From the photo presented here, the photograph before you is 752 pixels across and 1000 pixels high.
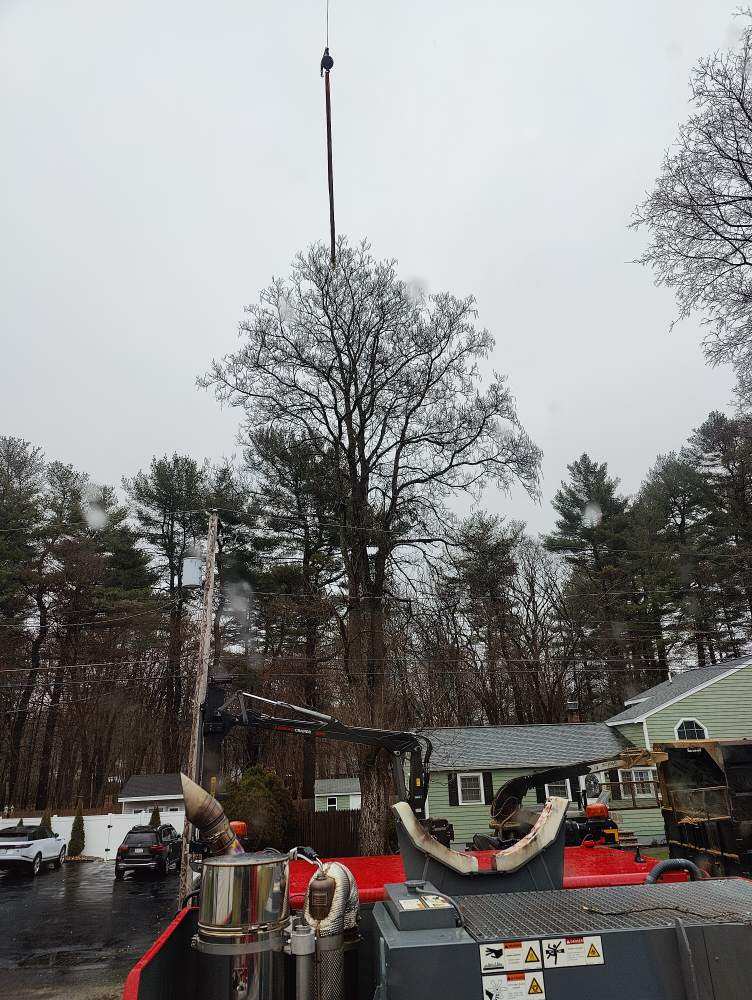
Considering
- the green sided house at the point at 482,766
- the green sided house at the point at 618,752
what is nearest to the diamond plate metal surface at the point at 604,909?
the green sided house at the point at 482,766

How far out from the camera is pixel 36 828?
75.2ft

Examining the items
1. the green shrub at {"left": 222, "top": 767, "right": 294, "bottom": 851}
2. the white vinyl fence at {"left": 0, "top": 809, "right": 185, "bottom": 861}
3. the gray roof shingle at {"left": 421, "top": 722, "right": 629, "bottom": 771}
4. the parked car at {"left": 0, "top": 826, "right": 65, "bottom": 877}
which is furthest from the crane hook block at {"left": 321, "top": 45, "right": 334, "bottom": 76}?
the white vinyl fence at {"left": 0, "top": 809, "right": 185, "bottom": 861}

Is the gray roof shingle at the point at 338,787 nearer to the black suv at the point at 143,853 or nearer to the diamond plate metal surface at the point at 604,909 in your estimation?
the black suv at the point at 143,853

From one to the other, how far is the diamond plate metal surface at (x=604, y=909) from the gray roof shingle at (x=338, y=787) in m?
27.7

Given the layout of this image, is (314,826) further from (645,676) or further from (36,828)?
(645,676)

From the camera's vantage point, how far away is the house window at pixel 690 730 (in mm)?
22328

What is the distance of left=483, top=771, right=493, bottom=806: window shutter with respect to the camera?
22500mm

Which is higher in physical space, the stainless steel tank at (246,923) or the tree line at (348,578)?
the tree line at (348,578)

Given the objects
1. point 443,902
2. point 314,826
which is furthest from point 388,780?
point 443,902

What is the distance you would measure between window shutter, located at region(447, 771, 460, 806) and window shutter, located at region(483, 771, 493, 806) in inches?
36.0

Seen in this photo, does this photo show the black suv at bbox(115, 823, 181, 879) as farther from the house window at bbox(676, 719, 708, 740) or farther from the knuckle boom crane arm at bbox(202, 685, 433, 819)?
the house window at bbox(676, 719, 708, 740)

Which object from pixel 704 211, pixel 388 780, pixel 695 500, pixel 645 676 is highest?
pixel 695 500

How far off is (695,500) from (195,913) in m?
37.0

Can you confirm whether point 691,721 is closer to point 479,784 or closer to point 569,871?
point 479,784
